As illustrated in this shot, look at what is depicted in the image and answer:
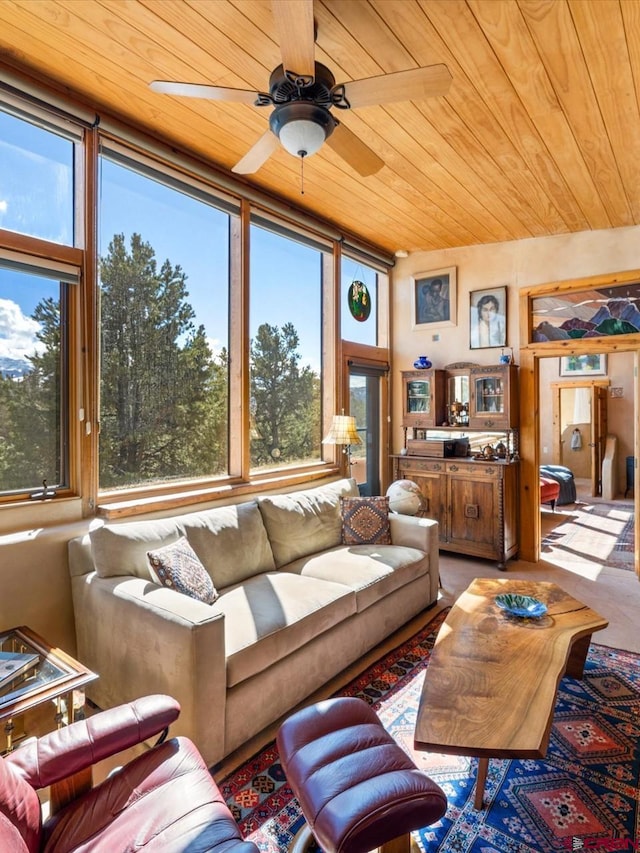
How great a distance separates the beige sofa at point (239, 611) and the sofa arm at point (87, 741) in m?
0.39

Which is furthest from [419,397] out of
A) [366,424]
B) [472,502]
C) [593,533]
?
[593,533]

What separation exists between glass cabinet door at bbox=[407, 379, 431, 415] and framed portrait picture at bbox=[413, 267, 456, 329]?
0.70 meters

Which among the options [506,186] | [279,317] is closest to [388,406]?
[279,317]

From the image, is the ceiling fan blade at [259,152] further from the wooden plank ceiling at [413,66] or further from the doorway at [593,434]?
the doorway at [593,434]

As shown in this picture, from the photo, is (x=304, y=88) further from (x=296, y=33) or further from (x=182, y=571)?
(x=182, y=571)

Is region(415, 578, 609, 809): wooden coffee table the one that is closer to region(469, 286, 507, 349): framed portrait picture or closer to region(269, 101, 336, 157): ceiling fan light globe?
region(269, 101, 336, 157): ceiling fan light globe

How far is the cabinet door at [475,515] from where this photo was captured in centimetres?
444

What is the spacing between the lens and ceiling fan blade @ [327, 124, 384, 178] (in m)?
Answer: 2.14

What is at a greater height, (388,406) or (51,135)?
(51,135)

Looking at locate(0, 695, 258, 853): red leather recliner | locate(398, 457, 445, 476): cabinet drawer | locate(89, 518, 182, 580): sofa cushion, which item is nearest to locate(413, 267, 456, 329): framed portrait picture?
locate(398, 457, 445, 476): cabinet drawer

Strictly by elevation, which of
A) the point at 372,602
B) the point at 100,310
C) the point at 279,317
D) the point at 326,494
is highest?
the point at 279,317

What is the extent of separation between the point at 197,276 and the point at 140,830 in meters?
3.08

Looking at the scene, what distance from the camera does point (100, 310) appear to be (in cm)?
280

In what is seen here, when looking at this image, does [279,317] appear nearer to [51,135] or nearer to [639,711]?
[51,135]
